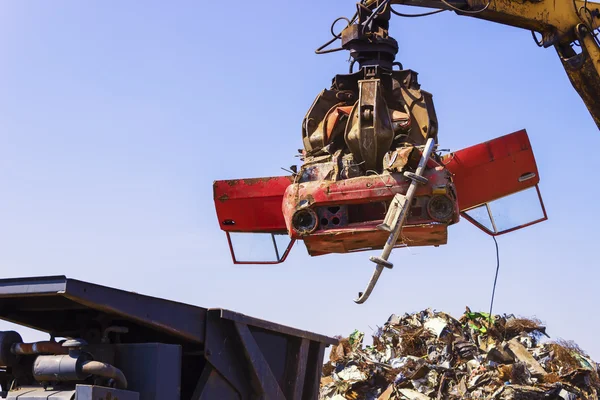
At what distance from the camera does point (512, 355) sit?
39.0ft

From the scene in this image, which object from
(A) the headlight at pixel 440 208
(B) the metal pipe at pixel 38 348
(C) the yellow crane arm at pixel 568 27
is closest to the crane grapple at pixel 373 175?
(A) the headlight at pixel 440 208

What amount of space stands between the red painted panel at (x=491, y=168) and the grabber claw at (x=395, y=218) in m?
0.50

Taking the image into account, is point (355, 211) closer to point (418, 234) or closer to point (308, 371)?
point (418, 234)

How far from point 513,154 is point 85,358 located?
16.2ft

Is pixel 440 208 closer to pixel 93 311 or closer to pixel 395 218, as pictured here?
pixel 395 218

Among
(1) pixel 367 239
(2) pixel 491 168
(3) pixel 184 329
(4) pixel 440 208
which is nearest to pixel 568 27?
(2) pixel 491 168

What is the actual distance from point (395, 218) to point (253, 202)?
6.21 ft

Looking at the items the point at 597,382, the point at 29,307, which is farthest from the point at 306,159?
the point at 597,382

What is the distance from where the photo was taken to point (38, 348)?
Answer: 4.24 meters

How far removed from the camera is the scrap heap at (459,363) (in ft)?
37.0

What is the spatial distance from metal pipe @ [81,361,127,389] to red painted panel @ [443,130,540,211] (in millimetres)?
4441

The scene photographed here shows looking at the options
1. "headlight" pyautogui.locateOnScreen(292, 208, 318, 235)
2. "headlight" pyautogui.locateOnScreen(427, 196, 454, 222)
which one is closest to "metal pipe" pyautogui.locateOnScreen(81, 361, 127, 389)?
"headlight" pyautogui.locateOnScreen(292, 208, 318, 235)

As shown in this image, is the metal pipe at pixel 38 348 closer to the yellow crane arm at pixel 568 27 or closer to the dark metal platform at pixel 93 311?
the dark metal platform at pixel 93 311

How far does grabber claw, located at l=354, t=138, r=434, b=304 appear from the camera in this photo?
20.4 ft
